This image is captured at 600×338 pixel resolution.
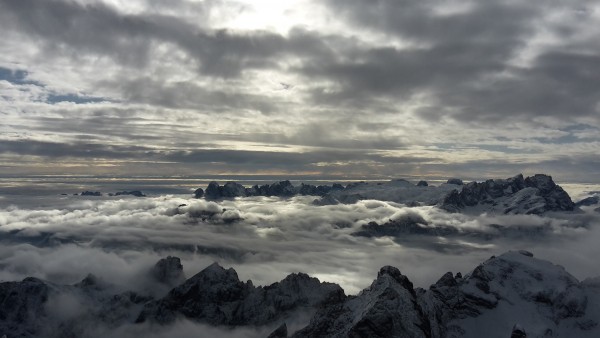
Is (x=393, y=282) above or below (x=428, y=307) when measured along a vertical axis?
above

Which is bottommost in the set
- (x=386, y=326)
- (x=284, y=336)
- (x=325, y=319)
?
(x=284, y=336)

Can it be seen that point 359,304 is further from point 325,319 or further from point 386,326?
point 386,326

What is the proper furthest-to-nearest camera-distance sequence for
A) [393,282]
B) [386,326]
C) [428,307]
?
[428,307] → [393,282] → [386,326]

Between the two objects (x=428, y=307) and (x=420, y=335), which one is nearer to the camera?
(x=420, y=335)

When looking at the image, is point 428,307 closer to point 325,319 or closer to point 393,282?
point 393,282

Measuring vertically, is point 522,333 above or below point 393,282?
below

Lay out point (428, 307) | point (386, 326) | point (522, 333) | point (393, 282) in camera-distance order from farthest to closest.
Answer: point (522, 333), point (428, 307), point (393, 282), point (386, 326)

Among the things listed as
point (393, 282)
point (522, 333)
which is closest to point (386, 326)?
point (393, 282)

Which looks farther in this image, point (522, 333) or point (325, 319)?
point (522, 333)

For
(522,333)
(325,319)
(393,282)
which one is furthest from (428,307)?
(522,333)

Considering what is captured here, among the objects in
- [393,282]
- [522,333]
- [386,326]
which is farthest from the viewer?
[522,333]
